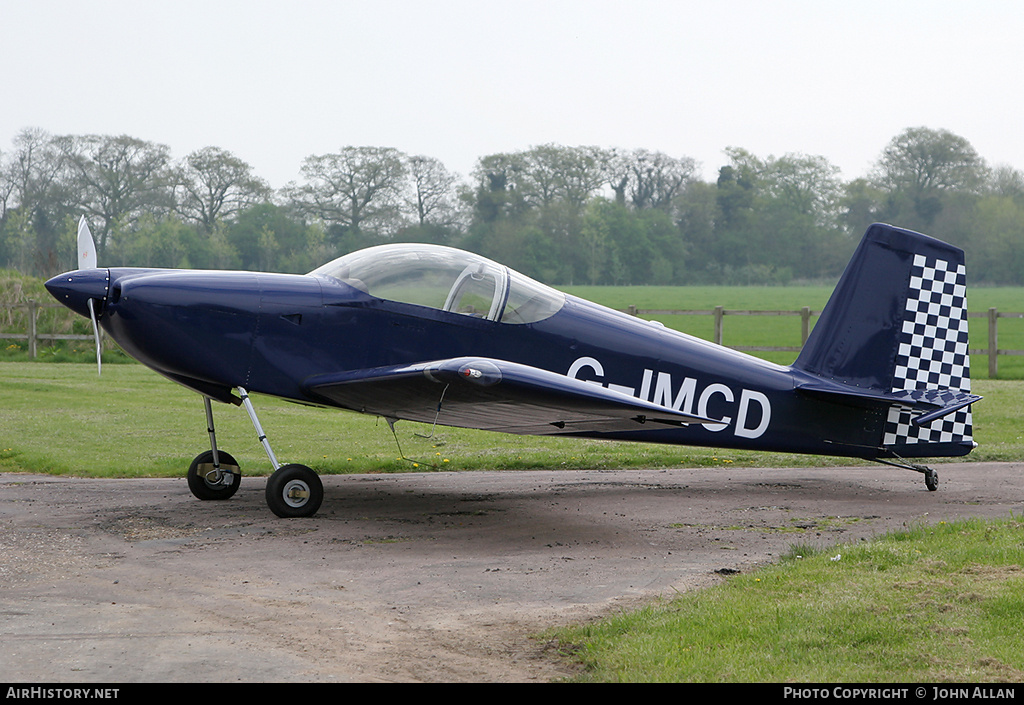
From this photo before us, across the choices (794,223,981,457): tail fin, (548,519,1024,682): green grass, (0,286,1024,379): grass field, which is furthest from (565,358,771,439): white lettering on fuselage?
(0,286,1024,379): grass field

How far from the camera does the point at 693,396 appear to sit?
8.89 metres

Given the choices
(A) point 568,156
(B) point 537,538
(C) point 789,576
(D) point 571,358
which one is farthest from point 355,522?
(A) point 568,156

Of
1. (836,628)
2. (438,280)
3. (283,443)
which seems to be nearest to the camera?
(836,628)

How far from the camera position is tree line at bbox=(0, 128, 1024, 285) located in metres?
48.1

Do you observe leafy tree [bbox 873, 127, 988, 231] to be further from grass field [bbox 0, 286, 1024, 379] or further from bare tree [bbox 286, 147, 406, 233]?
bare tree [bbox 286, 147, 406, 233]

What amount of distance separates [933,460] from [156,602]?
32.2ft

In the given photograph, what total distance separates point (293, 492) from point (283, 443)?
487 cm

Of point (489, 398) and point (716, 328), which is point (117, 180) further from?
point (489, 398)

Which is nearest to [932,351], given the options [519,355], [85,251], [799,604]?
[519,355]

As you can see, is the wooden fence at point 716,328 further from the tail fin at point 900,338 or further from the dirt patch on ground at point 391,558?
the tail fin at point 900,338

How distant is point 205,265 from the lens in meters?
45.0

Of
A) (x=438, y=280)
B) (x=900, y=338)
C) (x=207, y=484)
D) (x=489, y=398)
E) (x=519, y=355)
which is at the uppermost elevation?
(x=438, y=280)

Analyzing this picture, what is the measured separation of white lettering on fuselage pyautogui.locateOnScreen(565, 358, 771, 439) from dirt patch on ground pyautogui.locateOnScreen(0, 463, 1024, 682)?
76 centimetres

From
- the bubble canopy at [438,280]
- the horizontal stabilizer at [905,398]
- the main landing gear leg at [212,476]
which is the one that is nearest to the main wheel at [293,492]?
the main landing gear leg at [212,476]
